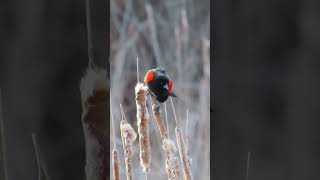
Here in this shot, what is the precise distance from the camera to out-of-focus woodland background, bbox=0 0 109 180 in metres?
1.06

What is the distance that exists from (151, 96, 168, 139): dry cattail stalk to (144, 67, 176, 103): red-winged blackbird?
2cm

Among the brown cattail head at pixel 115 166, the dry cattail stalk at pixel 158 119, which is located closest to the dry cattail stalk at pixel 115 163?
the brown cattail head at pixel 115 166

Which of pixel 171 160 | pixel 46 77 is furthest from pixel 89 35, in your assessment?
pixel 171 160

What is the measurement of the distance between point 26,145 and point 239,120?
0.54 metres

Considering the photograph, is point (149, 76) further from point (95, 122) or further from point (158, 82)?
point (95, 122)

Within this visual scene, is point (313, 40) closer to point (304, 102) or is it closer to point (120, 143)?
point (304, 102)

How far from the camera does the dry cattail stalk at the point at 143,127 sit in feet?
3.48

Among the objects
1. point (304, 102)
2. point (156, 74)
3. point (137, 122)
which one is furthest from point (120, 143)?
point (304, 102)

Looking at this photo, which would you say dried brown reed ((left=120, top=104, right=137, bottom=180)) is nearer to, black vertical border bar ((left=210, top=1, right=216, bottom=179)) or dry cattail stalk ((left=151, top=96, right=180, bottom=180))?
dry cattail stalk ((left=151, top=96, right=180, bottom=180))

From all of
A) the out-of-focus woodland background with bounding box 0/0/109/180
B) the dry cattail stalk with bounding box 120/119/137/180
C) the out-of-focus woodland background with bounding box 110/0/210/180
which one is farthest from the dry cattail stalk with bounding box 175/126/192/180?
the out-of-focus woodland background with bounding box 0/0/109/180

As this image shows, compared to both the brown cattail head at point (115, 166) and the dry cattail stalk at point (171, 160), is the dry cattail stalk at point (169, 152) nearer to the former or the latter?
the dry cattail stalk at point (171, 160)

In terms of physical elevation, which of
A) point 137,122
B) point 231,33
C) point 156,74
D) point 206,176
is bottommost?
point 206,176

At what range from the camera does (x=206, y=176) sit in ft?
3.46

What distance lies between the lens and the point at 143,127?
106 cm
